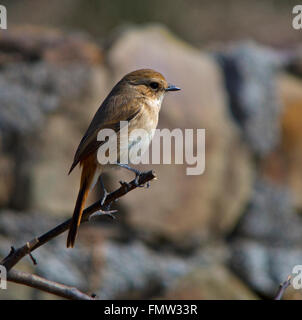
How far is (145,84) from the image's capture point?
289 cm

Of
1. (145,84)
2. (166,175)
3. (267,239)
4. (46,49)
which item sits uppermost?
(46,49)

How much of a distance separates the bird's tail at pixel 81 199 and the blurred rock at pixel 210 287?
1.55m

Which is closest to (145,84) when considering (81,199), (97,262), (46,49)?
(81,199)

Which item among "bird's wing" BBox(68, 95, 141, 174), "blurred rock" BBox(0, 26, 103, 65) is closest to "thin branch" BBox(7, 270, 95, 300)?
"bird's wing" BBox(68, 95, 141, 174)

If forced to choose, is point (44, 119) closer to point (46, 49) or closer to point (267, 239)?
point (46, 49)

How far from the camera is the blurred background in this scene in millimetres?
3666

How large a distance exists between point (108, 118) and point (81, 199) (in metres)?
0.54

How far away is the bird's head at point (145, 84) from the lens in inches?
112

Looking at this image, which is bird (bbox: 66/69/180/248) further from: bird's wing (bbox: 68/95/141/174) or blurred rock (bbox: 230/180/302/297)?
blurred rock (bbox: 230/180/302/297)

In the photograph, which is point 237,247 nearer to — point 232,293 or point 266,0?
point 232,293

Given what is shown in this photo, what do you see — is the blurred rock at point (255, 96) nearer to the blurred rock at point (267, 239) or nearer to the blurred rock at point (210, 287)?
the blurred rock at point (267, 239)

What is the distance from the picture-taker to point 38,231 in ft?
11.9

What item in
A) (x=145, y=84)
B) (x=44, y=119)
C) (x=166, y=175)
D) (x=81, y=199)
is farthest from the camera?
(x=166, y=175)

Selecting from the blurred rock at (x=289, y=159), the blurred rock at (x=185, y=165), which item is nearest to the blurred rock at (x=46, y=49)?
the blurred rock at (x=185, y=165)
